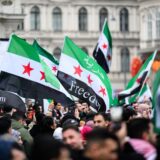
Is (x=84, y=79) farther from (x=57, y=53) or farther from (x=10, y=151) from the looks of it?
(x=57, y=53)

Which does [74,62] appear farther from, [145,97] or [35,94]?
[145,97]

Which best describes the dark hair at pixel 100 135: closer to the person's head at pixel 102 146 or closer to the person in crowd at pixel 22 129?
the person's head at pixel 102 146

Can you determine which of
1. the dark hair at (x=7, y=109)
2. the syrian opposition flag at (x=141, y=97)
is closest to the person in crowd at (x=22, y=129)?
the dark hair at (x=7, y=109)

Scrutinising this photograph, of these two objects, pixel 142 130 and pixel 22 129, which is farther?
pixel 22 129

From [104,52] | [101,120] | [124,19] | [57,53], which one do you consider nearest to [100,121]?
[101,120]

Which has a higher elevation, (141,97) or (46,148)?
(46,148)

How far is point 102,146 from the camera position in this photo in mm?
8055

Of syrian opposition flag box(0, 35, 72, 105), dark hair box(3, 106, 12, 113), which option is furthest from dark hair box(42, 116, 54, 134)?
syrian opposition flag box(0, 35, 72, 105)

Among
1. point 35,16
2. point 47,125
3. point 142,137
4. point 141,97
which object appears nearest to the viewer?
point 142,137

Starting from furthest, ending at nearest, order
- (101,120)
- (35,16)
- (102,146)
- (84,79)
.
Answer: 1. (35,16)
2. (84,79)
3. (101,120)
4. (102,146)

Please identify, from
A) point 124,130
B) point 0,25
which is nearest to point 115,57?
point 0,25

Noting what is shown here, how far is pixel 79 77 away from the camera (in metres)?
17.8

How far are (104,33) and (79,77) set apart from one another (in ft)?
15.0

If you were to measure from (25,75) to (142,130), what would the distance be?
692cm
